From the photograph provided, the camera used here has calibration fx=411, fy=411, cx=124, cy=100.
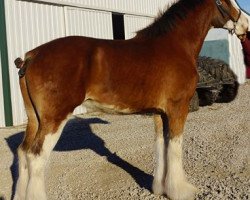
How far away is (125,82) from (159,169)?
1406 millimetres

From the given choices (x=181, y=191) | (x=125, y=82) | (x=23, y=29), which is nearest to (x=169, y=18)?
(x=125, y=82)

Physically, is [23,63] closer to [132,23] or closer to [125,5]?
[125,5]

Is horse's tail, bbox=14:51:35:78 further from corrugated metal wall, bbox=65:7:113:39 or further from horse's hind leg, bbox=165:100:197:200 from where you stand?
corrugated metal wall, bbox=65:7:113:39

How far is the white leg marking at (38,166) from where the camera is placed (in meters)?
4.52

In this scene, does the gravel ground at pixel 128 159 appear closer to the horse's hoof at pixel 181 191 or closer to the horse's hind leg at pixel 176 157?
the horse's hoof at pixel 181 191

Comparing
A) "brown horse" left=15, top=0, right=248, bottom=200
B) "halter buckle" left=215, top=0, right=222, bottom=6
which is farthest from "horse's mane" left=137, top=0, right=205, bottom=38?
"halter buckle" left=215, top=0, right=222, bottom=6

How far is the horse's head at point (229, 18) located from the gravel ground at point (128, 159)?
2135 mm

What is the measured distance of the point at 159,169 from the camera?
18.2 ft

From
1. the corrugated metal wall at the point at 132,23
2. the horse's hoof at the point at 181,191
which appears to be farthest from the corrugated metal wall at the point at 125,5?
the horse's hoof at the point at 181,191

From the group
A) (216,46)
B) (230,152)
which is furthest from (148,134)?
(216,46)

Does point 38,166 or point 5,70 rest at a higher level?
point 5,70

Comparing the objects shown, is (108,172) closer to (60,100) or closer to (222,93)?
(60,100)

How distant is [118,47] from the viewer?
197 inches

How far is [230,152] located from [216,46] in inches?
621
